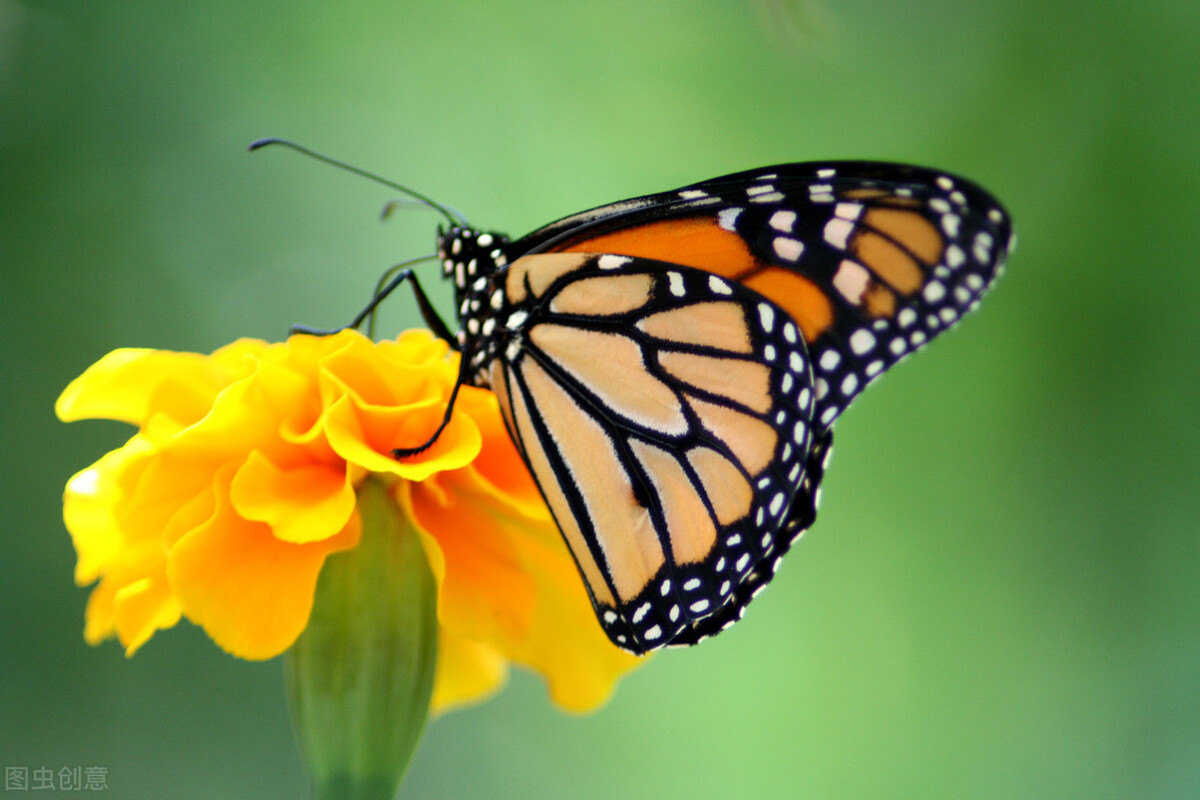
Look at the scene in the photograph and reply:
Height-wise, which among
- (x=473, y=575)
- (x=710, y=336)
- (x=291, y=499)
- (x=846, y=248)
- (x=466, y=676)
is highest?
(x=846, y=248)

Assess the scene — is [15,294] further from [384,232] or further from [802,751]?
[802,751]

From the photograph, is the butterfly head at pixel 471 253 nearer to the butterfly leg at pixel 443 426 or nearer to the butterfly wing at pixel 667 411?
the butterfly wing at pixel 667 411

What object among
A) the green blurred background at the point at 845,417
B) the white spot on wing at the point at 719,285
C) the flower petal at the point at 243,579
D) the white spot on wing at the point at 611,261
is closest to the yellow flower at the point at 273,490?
the flower petal at the point at 243,579

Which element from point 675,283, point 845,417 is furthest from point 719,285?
point 845,417

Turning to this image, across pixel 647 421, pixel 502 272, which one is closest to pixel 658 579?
pixel 647 421

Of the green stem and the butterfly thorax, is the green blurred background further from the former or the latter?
the green stem

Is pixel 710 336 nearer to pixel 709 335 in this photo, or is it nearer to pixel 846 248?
pixel 709 335
